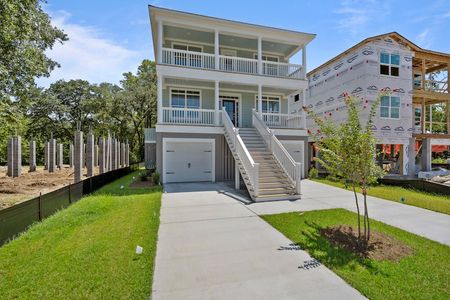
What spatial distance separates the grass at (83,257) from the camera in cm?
333

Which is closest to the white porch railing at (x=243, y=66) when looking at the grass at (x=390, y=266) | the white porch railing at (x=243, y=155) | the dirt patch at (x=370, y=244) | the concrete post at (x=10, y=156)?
the white porch railing at (x=243, y=155)

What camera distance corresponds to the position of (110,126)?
3791 centimetres

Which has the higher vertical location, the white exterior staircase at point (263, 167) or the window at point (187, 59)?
the window at point (187, 59)

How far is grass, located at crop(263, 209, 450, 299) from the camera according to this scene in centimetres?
335

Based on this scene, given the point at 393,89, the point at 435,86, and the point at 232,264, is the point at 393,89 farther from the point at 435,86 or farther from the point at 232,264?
the point at 232,264

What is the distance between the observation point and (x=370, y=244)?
4.92 metres

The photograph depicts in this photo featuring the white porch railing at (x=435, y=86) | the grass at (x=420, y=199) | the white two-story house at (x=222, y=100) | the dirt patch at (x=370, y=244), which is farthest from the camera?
the white porch railing at (x=435, y=86)

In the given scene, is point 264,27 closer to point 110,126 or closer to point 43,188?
point 43,188

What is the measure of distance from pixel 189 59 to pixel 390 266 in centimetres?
1319

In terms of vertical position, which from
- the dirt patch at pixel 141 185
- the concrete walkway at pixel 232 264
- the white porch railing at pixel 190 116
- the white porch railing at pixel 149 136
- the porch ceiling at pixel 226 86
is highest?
the porch ceiling at pixel 226 86

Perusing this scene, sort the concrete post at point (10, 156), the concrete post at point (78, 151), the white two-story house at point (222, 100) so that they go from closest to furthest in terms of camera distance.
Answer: the concrete post at point (78, 151), the white two-story house at point (222, 100), the concrete post at point (10, 156)

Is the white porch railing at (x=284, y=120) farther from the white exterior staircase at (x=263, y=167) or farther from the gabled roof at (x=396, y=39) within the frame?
the gabled roof at (x=396, y=39)

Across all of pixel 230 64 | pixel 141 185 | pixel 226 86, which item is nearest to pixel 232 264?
pixel 141 185

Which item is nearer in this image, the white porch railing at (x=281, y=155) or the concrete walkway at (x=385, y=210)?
the concrete walkway at (x=385, y=210)
